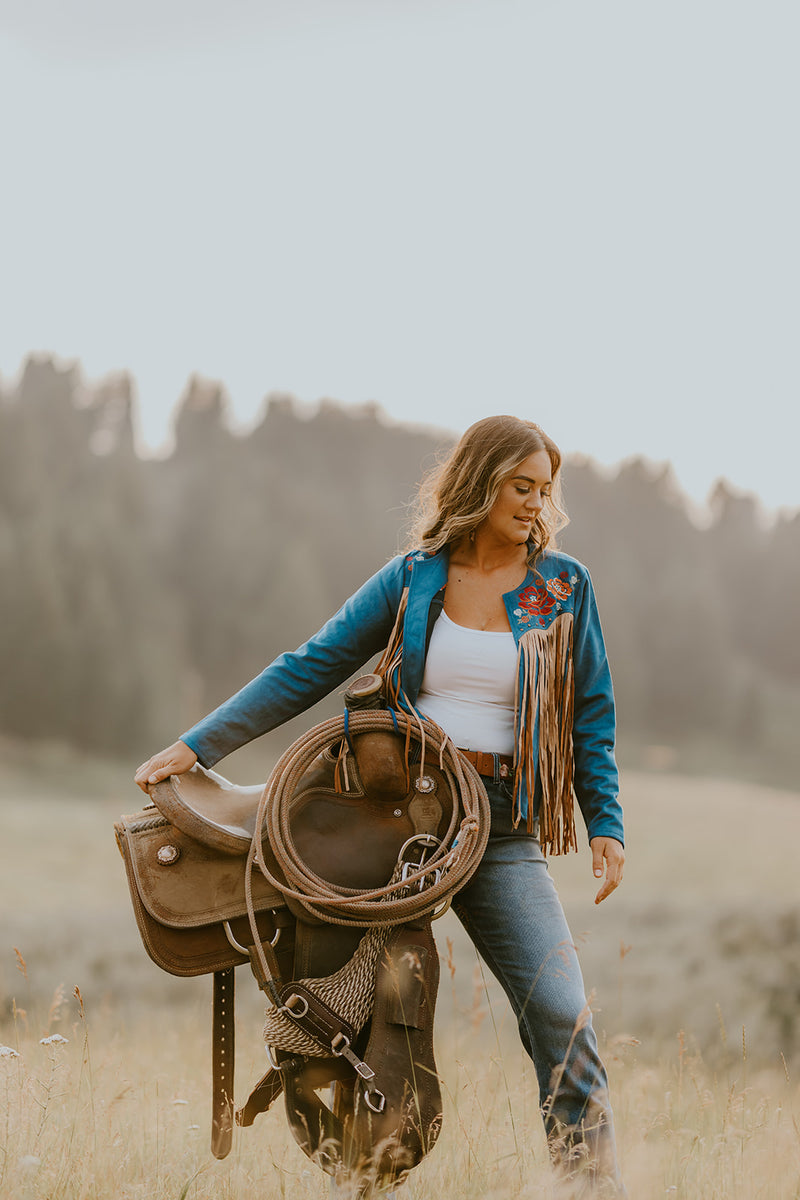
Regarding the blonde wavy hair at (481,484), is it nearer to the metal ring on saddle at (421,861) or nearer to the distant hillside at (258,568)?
the metal ring on saddle at (421,861)

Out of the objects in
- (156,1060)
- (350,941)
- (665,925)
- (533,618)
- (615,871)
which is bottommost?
(665,925)

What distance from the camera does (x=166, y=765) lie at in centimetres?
291

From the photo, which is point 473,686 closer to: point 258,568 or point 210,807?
point 210,807

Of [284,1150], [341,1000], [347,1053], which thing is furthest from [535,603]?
[284,1150]

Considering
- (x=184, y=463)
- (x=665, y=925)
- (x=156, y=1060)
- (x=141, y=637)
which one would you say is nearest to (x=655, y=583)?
(x=184, y=463)

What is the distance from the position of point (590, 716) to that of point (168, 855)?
3.96 ft

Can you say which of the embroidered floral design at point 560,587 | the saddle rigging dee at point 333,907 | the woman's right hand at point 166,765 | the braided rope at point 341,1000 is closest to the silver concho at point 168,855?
the saddle rigging dee at point 333,907

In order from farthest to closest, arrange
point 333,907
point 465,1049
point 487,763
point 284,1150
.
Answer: point 465,1049 < point 284,1150 < point 487,763 < point 333,907

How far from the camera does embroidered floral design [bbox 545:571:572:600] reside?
300cm

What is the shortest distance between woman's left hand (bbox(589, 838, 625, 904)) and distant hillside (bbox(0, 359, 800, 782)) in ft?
90.0

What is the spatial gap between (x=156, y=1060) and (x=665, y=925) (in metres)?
7.16

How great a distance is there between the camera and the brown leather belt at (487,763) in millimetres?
2898

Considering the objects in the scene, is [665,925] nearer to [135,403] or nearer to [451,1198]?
[451,1198]

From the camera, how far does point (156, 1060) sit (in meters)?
4.91
